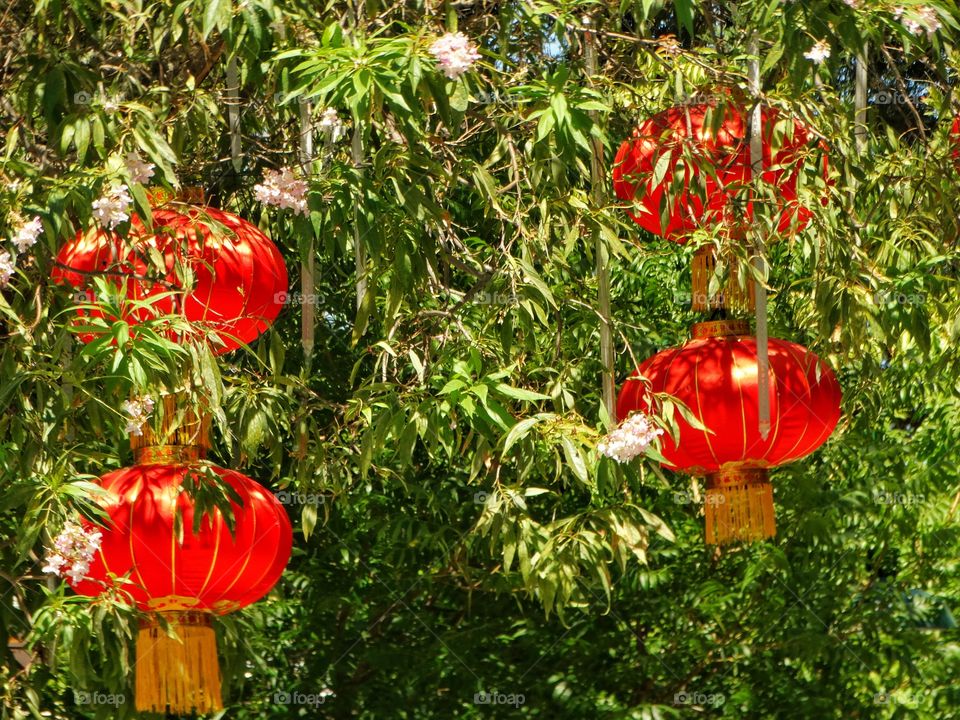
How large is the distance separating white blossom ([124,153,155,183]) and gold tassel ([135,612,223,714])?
2.33ft

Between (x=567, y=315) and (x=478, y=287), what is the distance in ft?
4.59

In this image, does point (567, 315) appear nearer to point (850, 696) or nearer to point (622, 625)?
point (622, 625)

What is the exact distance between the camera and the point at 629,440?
2.49 metres

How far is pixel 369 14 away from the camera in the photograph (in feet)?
8.73

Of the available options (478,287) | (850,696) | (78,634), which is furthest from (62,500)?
(850,696)

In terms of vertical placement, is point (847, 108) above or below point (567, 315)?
above
